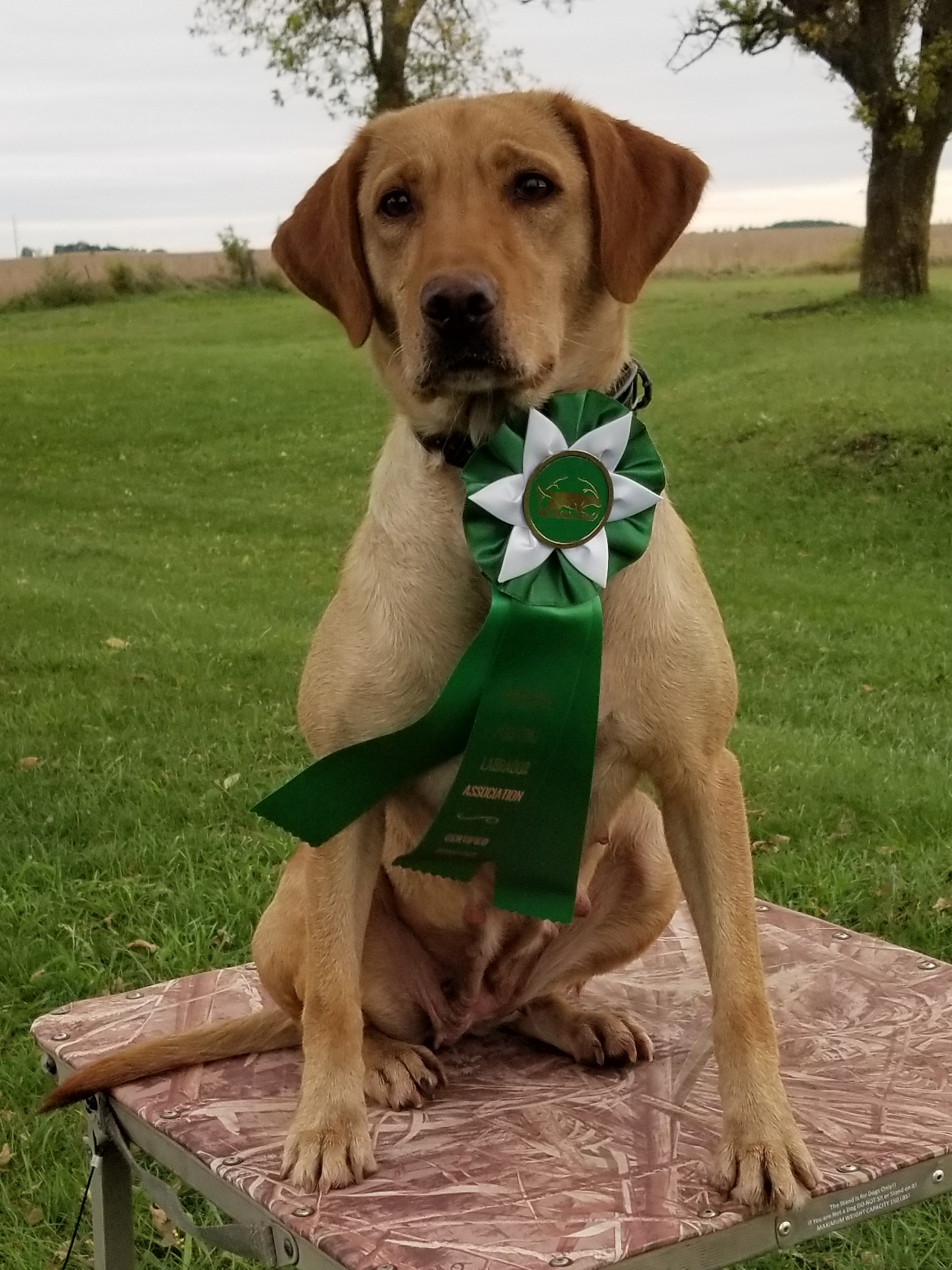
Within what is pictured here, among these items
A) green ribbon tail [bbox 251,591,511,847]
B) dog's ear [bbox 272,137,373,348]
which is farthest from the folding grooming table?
dog's ear [bbox 272,137,373,348]

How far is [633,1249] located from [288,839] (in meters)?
3.21

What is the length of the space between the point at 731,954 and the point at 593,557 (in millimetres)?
683

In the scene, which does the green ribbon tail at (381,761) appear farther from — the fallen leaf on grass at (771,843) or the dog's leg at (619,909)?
the fallen leaf on grass at (771,843)

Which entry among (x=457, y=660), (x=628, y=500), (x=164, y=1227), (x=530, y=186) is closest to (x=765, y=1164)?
(x=457, y=660)

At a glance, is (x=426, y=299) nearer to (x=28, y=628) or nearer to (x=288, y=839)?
(x=288, y=839)

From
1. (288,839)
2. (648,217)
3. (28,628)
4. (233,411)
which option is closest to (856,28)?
(233,411)

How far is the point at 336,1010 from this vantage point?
7.55ft

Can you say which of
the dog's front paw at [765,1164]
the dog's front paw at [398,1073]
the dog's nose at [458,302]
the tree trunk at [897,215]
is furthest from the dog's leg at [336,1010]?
the tree trunk at [897,215]

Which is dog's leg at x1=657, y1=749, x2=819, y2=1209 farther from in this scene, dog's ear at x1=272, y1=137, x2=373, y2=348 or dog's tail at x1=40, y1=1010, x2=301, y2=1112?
dog's ear at x1=272, y1=137, x2=373, y2=348

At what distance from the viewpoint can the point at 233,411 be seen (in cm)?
1878

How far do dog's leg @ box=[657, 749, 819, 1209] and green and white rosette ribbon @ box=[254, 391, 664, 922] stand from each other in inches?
7.1

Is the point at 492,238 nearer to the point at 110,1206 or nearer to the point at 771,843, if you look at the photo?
the point at 110,1206

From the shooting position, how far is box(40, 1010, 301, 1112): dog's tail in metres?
2.44

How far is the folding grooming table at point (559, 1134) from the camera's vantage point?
1979mm
